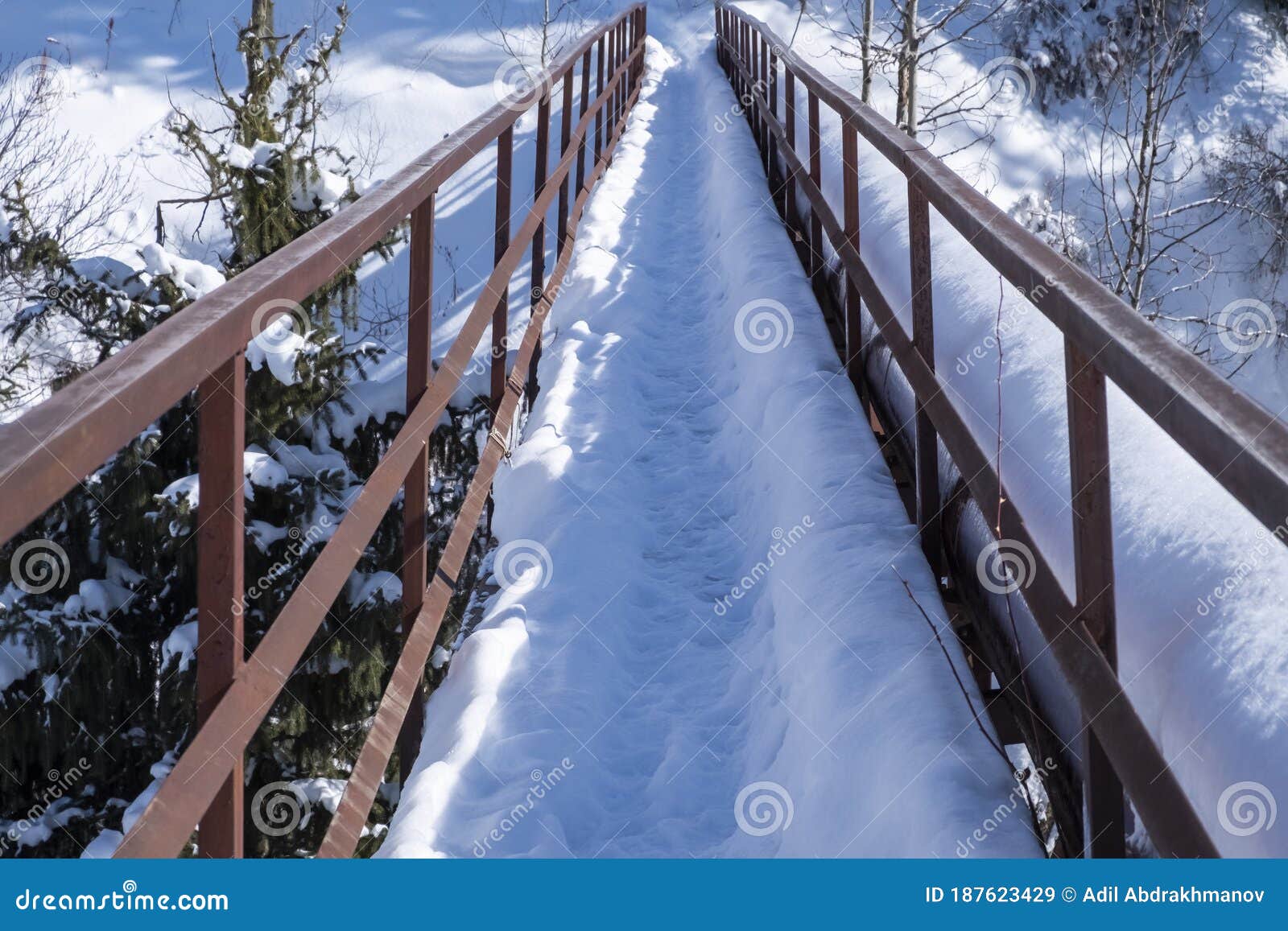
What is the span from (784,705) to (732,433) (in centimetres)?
194

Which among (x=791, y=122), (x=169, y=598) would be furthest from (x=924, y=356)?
(x=169, y=598)

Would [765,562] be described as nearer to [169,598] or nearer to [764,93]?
[169,598]

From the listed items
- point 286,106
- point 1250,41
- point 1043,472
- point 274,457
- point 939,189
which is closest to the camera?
point 1043,472

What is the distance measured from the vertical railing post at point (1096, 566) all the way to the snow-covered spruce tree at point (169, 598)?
4571 mm

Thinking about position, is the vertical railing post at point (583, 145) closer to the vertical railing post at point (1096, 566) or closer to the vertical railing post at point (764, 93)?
the vertical railing post at point (764, 93)

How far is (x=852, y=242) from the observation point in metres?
4.10

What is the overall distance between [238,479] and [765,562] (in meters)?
2.12

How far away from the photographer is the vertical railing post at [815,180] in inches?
217

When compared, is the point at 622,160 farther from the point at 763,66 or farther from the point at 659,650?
the point at 659,650

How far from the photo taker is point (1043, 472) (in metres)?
2.13

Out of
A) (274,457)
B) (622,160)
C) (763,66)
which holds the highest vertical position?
(763,66)

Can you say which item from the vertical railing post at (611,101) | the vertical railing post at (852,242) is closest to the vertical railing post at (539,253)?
the vertical railing post at (852,242)

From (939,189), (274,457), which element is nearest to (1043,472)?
(939,189)

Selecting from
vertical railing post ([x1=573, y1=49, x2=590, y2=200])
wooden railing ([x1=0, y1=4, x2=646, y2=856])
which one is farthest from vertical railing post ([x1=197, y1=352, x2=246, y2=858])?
vertical railing post ([x1=573, y1=49, x2=590, y2=200])
